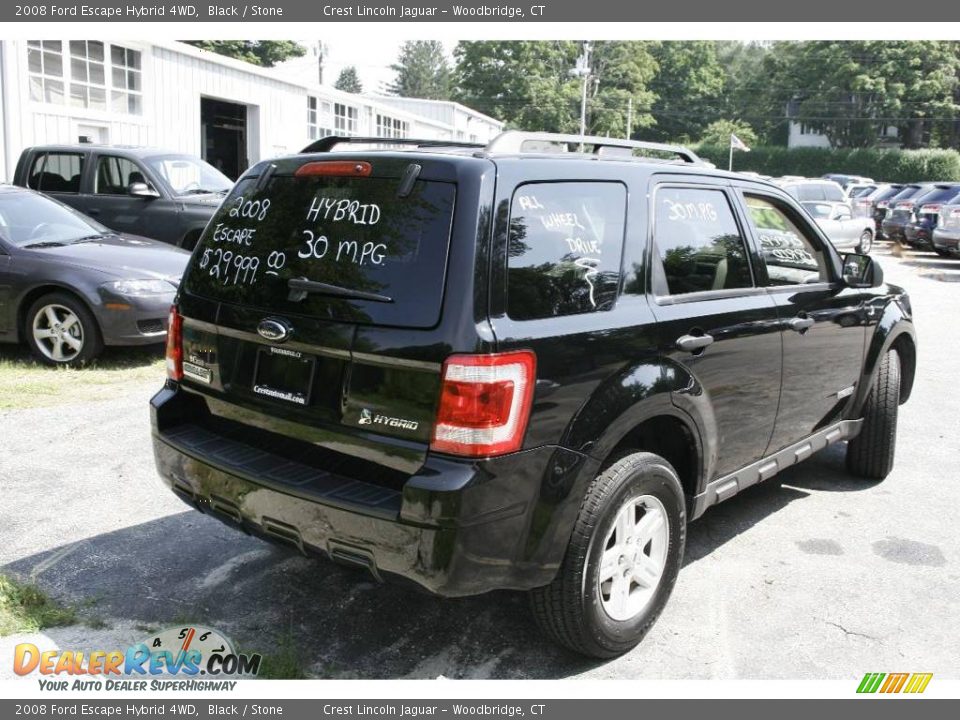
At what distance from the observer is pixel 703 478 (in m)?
3.80

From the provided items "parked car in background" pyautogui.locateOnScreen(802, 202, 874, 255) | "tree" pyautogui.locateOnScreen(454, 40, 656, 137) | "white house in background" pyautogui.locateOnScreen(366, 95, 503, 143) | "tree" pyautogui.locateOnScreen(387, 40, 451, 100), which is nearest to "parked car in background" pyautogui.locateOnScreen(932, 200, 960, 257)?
"parked car in background" pyautogui.locateOnScreen(802, 202, 874, 255)

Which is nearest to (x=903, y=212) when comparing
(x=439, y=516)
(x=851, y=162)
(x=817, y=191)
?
(x=817, y=191)

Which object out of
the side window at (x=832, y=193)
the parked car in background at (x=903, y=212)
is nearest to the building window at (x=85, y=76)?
the side window at (x=832, y=193)

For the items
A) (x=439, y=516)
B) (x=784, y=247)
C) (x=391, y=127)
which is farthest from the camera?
(x=391, y=127)

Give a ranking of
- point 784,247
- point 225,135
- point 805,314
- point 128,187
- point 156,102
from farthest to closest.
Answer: point 225,135 → point 156,102 → point 128,187 → point 784,247 → point 805,314

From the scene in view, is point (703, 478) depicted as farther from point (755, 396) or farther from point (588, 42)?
point (588, 42)

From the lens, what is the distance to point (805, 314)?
452 cm

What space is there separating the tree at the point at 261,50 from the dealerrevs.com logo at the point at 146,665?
179 feet

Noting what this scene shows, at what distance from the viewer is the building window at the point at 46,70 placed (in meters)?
14.5

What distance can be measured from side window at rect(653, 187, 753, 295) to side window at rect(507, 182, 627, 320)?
0.91 ft

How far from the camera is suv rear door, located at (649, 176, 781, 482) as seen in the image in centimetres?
363

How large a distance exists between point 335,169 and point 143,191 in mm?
8289

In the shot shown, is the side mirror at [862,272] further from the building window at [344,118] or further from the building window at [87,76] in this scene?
the building window at [344,118]

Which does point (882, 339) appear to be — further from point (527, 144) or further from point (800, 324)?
point (527, 144)
